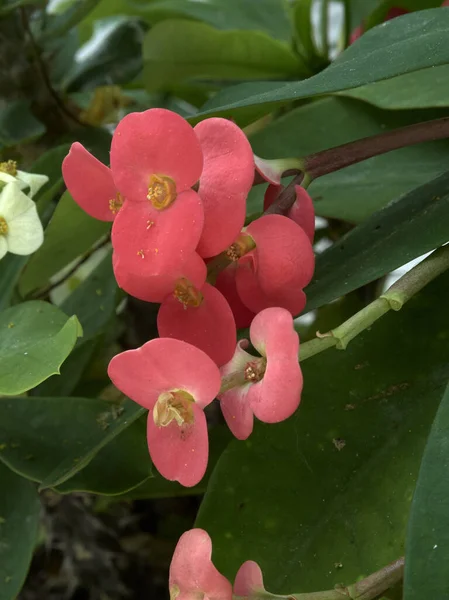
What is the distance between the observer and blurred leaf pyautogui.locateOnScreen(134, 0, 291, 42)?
74 centimetres

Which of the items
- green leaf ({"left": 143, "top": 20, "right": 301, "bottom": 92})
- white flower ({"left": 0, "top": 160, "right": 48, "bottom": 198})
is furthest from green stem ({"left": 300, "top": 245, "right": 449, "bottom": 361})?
green leaf ({"left": 143, "top": 20, "right": 301, "bottom": 92})

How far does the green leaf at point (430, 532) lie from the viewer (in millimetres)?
273

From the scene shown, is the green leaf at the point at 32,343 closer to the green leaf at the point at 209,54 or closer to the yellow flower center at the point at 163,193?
the yellow flower center at the point at 163,193

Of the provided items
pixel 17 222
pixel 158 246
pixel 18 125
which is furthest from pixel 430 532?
pixel 18 125

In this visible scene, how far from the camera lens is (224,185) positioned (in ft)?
1.07

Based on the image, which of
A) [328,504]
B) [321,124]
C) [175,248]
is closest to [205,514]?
[328,504]

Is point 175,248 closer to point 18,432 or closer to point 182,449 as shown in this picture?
point 182,449

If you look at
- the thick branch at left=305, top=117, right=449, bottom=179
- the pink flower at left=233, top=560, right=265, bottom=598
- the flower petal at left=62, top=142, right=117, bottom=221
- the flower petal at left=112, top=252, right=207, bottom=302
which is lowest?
the pink flower at left=233, top=560, right=265, bottom=598

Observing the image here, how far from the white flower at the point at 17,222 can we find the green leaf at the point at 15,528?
15 cm

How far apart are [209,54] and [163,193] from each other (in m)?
0.41

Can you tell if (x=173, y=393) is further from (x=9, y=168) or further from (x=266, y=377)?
(x=9, y=168)

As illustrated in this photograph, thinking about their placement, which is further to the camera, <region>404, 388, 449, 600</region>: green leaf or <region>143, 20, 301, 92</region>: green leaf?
<region>143, 20, 301, 92</region>: green leaf

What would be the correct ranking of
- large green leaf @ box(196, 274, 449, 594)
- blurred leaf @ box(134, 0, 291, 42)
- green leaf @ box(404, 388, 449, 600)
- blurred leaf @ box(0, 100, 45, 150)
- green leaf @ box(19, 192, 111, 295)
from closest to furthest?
1. green leaf @ box(404, 388, 449, 600)
2. large green leaf @ box(196, 274, 449, 594)
3. green leaf @ box(19, 192, 111, 295)
4. blurred leaf @ box(0, 100, 45, 150)
5. blurred leaf @ box(134, 0, 291, 42)

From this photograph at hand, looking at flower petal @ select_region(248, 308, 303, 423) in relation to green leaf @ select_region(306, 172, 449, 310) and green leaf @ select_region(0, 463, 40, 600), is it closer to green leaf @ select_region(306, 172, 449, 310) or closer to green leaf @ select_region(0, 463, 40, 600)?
green leaf @ select_region(306, 172, 449, 310)
